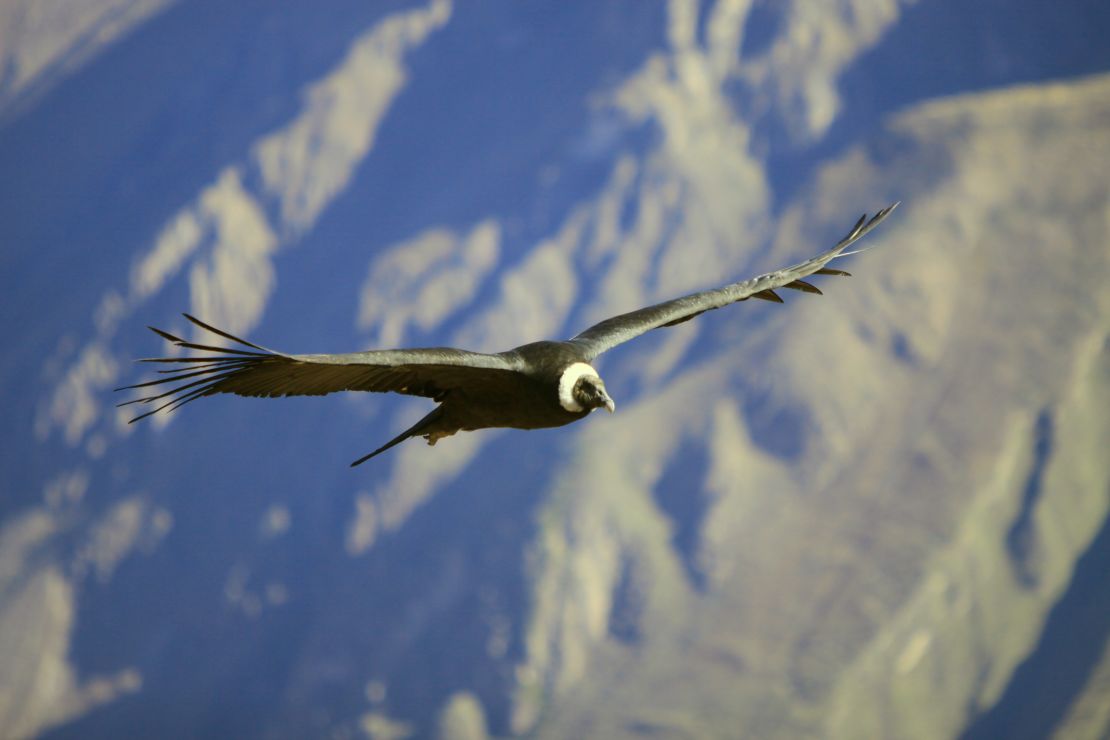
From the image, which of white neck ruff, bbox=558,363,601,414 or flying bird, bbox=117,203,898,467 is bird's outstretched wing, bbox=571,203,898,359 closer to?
flying bird, bbox=117,203,898,467

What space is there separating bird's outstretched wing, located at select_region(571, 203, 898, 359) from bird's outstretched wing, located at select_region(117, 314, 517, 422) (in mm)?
1715

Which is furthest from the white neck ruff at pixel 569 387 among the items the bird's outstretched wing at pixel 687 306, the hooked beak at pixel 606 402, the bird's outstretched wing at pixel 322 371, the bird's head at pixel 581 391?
the bird's outstretched wing at pixel 687 306

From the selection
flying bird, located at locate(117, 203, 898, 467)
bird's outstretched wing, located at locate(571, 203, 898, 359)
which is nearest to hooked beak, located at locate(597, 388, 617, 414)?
flying bird, located at locate(117, 203, 898, 467)

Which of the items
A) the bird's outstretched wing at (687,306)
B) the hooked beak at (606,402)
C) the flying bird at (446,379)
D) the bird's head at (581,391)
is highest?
the bird's outstretched wing at (687,306)

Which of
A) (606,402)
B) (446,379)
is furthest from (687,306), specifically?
(446,379)

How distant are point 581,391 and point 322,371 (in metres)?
2.74

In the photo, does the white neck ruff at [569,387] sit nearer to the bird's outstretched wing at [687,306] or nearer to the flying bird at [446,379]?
the flying bird at [446,379]

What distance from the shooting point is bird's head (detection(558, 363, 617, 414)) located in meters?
14.9

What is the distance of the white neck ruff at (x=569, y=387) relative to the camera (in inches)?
585

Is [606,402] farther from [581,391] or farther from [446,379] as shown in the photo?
[446,379]

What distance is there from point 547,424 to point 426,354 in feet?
5.83

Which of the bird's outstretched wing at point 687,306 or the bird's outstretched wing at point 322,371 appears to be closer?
the bird's outstretched wing at point 322,371

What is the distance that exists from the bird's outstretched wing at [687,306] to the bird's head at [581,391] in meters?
0.77

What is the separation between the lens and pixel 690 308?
713 inches
